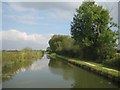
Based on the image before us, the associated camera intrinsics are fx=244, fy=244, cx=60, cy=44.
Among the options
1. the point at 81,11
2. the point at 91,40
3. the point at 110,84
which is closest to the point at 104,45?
the point at 91,40

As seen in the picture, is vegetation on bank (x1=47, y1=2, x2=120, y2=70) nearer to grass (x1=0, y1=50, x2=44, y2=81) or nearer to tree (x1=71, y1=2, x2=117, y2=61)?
tree (x1=71, y1=2, x2=117, y2=61)

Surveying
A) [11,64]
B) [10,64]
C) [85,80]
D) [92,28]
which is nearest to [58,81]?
[85,80]

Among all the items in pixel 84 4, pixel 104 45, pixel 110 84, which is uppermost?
pixel 84 4

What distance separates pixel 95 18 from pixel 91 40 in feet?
13.9

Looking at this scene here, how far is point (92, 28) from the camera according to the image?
45.5 meters

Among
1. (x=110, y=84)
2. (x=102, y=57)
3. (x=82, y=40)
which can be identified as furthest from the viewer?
(x=82, y=40)

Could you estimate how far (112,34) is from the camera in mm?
42281

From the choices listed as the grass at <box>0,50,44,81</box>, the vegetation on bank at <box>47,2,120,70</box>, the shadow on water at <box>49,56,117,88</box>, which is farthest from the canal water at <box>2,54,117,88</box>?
the vegetation on bank at <box>47,2,120,70</box>

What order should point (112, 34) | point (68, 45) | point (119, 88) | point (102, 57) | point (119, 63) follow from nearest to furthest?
1. point (119, 88)
2. point (119, 63)
3. point (102, 57)
4. point (112, 34)
5. point (68, 45)

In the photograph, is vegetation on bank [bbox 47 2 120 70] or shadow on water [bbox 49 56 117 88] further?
vegetation on bank [bbox 47 2 120 70]

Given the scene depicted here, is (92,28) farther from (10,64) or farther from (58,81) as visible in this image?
(58,81)

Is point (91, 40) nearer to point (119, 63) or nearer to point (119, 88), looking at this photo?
point (119, 63)

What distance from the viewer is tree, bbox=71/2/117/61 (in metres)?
42.4

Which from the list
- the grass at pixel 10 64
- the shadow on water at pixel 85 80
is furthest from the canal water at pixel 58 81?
the grass at pixel 10 64
